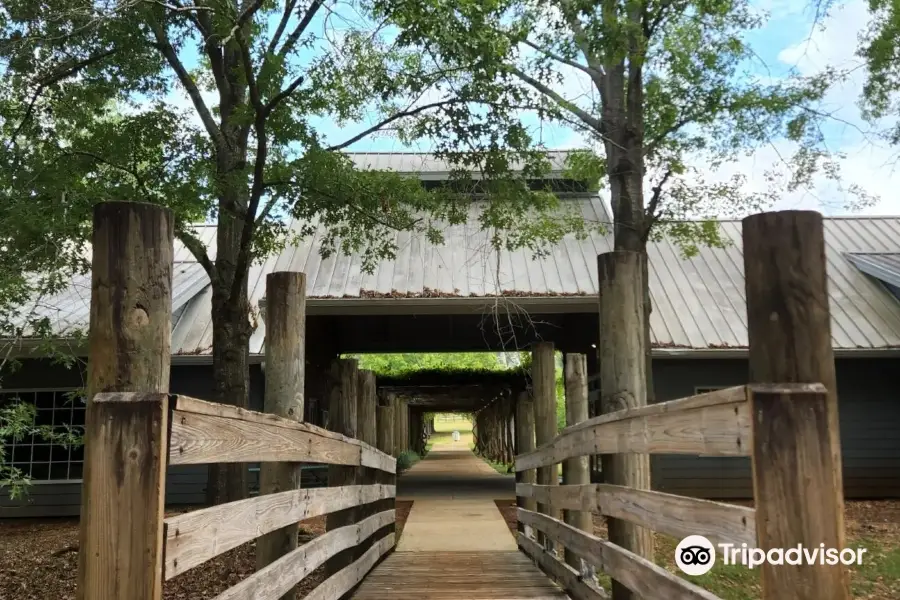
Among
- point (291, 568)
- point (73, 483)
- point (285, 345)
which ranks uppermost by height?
point (285, 345)

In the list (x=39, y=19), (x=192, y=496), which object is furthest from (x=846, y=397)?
(x=39, y=19)

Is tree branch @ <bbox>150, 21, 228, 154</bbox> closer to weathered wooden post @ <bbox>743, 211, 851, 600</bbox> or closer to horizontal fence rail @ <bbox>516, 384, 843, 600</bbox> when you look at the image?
horizontal fence rail @ <bbox>516, 384, 843, 600</bbox>

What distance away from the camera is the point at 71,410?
12.7 m

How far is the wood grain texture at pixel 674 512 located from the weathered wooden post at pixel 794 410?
13cm

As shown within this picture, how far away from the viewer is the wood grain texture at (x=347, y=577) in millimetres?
4355

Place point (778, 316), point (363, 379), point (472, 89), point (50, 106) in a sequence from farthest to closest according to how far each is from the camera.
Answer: point (50, 106)
point (363, 379)
point (472, 89)
point (778, 316)

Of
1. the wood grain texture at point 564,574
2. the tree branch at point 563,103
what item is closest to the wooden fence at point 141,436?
the wood grain texture at point 564,574

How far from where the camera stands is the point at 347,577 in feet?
16.7

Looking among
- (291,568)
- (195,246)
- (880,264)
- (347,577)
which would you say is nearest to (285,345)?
(291,568)

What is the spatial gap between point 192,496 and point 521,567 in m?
7.98

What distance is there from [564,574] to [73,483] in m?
10.4

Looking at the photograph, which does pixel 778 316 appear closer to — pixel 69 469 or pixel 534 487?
pixel 534 487

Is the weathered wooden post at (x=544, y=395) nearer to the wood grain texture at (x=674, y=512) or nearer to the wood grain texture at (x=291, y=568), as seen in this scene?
the wood grain texture at (x=291, y=568)

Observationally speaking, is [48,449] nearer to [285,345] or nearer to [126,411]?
[285,345]
